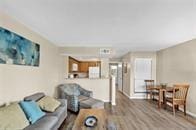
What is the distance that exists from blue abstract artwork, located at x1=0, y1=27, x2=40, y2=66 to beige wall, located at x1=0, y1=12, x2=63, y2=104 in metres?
0.09

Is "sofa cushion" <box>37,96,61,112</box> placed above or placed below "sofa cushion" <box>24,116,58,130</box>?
above

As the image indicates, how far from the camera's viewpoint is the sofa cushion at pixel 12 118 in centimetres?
252

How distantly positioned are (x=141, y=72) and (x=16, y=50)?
6655 mm

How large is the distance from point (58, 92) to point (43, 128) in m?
3.98

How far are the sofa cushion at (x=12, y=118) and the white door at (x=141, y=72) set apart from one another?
6815 mm

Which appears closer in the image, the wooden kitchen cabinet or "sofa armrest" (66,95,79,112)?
"sofa armrest" (66,95,79,112)

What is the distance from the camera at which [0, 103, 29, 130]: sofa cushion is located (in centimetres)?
252

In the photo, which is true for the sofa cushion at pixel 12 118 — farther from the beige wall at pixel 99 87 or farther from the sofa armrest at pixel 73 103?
the beige wall at pixel 99 87

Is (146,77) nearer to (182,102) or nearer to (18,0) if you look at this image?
(182,102)

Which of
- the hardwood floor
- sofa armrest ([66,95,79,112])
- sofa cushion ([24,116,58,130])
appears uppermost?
sofa cushion ([24,116,58,130])

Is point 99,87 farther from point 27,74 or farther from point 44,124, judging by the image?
point 44,124

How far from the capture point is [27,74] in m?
4.16

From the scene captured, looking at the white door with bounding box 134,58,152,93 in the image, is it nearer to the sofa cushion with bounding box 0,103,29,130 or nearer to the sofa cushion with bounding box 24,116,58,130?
the sofa cushion with bounding box 24,116,58,130

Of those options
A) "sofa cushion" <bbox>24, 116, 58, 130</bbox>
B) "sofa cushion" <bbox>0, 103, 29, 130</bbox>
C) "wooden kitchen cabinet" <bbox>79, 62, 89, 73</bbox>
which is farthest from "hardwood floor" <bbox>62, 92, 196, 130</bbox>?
"wooden kitchen cabinet" <bbox>79, 62, 89, 73</bbox>
